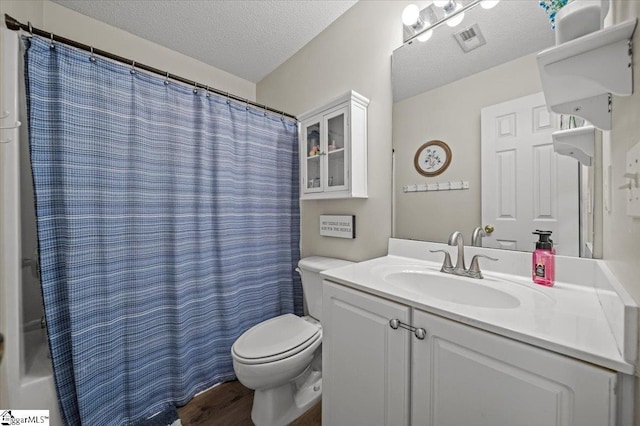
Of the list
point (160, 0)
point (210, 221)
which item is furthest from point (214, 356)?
point (160, 0)

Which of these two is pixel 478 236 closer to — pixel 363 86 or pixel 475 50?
pixel 475 50

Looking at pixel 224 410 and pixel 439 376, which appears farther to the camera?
pixel 224 410

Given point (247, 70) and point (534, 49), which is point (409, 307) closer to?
point (534, 49)

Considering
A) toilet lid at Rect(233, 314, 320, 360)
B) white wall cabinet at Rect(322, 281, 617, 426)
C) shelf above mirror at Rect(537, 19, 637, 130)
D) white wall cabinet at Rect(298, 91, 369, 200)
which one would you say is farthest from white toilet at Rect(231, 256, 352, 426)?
shelf above mirror at Rect(537, 19, 637, 130)

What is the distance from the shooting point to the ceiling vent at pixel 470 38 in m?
1.10

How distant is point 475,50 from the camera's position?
1110mm

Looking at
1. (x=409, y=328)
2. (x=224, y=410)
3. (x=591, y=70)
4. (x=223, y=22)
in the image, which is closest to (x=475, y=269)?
(x=409, y=328)

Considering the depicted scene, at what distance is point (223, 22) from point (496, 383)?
2291mm

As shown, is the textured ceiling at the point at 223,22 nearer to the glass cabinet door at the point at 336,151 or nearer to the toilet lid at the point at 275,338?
the glass cabinet door at the point at 336,151

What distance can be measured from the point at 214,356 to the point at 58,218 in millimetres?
1108

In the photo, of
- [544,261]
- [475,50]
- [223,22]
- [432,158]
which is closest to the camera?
[544,261]

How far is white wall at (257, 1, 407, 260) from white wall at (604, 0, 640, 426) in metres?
0.87

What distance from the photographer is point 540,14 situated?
3.12ft

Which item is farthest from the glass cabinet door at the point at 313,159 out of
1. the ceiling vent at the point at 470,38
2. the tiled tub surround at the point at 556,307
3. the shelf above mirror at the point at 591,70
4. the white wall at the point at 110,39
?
the shelf above mirror at the point at 591,70
